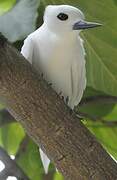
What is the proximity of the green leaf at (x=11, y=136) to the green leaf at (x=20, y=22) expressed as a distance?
300mm

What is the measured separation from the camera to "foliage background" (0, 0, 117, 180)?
3.30ft

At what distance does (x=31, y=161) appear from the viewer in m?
1.24

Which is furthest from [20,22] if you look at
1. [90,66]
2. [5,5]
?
[90,66]

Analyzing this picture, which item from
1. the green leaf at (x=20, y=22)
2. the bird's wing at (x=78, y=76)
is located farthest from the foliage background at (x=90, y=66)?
the bird's wing at (x=78, y=76)

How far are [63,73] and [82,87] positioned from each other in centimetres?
7

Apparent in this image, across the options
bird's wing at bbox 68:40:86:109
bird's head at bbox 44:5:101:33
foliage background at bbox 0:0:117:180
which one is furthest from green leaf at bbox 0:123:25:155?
bird's head at bbox 44:5:101:33

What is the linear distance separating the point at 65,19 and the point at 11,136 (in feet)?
1.33

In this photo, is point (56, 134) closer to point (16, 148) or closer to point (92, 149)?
point (92, 149)

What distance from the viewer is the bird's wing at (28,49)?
922 millimetres

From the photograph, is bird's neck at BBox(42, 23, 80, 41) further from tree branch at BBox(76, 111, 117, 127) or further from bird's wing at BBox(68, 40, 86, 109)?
tree branch at BBox(76, 111, 117, 127)

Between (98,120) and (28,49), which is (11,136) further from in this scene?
(28,49)

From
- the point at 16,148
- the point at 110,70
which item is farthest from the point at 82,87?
the point at 16,148

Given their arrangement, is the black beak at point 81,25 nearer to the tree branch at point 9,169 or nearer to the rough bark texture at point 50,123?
the rough bark texture at point 50,123

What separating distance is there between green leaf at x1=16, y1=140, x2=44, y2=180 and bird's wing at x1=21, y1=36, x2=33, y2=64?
1.14 feet
